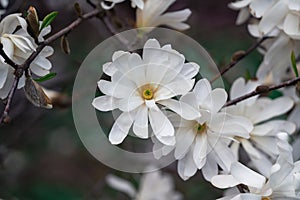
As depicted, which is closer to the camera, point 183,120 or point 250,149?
point 183,120

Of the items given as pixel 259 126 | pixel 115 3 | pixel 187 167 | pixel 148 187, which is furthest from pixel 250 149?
pixel 148 187

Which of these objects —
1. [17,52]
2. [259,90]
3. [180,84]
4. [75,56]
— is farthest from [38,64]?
[75,56]

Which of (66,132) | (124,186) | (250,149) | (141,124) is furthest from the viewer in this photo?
(66,132)

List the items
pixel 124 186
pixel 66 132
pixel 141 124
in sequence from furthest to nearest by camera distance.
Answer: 1. pixel 66 132
2. pixel 124 186
3. pixel 141 124

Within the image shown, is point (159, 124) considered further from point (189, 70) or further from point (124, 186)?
point (124, 186)

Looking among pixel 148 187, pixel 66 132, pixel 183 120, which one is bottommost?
pixel 66 132

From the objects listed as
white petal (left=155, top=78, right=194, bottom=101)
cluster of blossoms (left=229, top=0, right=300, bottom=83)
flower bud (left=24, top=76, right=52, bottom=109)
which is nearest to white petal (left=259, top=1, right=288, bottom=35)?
cluster of blossoms (left=229, top=0, right=300, bottom=83)

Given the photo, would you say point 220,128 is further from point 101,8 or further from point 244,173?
point 101,8

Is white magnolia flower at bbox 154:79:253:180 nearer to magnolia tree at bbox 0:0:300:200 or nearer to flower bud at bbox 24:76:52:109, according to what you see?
magnolia tree at bbox 0:0:300:200
